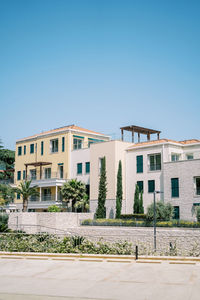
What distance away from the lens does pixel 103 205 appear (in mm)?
43719

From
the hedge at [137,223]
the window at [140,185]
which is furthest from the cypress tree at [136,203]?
the hedge at [137,223]

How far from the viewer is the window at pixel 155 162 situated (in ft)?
138

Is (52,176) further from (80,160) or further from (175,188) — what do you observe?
(175,188)

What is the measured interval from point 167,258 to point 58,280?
5612 millimetres

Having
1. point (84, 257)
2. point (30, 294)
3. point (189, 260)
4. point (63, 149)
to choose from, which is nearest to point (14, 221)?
point (63, 149)

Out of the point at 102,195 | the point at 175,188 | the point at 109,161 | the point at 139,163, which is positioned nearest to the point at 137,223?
the point at 175,188

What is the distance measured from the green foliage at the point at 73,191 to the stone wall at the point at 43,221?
158 inches

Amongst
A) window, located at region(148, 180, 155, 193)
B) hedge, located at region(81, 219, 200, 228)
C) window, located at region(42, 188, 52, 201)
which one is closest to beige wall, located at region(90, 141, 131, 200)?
window, located at region(148, 180, 155, 193)

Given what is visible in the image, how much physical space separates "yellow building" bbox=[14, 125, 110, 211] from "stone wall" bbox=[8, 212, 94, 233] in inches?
261

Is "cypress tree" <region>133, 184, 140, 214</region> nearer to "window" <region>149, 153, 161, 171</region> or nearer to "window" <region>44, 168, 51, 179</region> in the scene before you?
"window" <region>149, 153, 161, 171</region>

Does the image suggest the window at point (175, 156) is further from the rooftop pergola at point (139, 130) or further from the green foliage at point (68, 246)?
the green foliage at point (68, 246)

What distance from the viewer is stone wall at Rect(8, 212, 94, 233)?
4034cm

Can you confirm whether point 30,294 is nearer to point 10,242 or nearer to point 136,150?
point 10,242

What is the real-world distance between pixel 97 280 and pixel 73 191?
32607 millimetres
